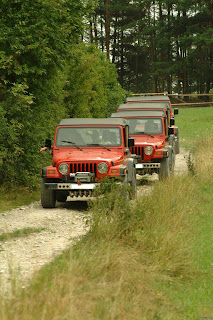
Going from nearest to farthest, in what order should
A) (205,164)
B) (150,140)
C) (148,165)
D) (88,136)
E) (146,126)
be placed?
(88,136) < (148,165) < (150,140) < (146,126) < (205,164)

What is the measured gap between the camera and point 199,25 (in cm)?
5744

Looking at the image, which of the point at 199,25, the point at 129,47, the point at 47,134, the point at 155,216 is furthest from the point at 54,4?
the point at 129,47

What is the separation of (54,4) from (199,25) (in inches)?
1720

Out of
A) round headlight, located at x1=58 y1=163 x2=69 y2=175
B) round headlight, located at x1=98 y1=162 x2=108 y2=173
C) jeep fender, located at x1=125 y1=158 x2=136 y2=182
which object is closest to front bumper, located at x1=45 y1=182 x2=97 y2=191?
round headlight, located at x1=58 y1=163 x2=69 y2=175

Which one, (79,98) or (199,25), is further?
(199,25)

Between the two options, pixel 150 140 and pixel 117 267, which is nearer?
pixel 117 267

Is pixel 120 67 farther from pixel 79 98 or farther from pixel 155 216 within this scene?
pixel 155 216

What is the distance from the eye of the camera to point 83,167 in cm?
1258

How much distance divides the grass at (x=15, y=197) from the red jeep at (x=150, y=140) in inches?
117

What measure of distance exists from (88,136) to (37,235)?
12.4 ft

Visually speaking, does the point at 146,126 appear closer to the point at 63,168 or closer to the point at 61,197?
the point at 61,197

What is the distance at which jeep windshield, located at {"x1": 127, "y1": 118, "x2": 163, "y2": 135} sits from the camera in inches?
703

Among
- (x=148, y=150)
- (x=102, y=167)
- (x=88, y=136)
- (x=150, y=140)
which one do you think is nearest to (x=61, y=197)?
(x=88, y=136)

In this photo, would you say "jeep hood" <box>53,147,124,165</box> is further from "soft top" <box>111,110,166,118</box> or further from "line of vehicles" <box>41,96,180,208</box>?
"soft top" <box>111,110,166,118</box>
